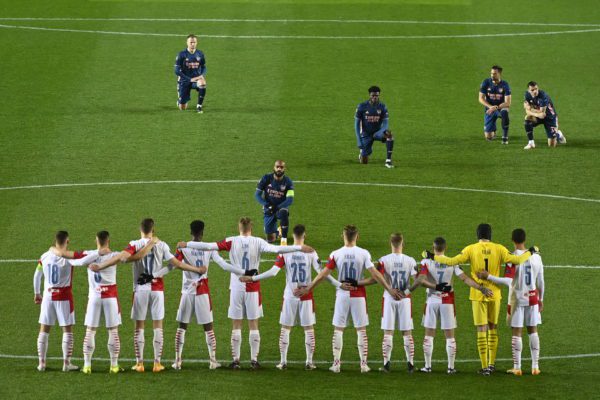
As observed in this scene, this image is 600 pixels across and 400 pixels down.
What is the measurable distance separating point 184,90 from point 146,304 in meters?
16.0

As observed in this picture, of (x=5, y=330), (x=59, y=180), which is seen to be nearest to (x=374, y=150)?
(x=59, y=180)

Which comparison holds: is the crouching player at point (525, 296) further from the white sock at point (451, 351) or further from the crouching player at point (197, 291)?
the crouching player at point (197, 291)

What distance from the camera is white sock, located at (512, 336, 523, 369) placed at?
18234mm

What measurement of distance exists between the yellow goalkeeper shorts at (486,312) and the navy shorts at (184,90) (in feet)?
53.9

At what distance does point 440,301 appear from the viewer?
18516mm

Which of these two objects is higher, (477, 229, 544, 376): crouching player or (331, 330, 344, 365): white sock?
(477, 229, 544, 376): crouching player

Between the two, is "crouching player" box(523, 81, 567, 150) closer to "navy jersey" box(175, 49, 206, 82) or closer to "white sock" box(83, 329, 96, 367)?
"navy jersey" box(175, 49, 206, 82)

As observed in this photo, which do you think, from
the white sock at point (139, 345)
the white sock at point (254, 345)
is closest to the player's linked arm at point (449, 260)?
the white sock at point (254, 345)

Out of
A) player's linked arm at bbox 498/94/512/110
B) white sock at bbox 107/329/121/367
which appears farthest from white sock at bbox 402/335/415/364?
player's linked arm at bbox 498/94/512/110

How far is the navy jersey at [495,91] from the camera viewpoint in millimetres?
31688

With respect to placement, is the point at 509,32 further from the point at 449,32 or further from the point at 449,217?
the point at 449,217

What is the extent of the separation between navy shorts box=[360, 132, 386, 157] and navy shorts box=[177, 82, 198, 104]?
5.54 m

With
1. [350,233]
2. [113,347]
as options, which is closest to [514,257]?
[350,233]

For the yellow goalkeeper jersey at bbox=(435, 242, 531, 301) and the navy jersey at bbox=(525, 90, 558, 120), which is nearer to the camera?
the yellow goalkeeper jersey at bbox=(435, 242, 531, 301)
